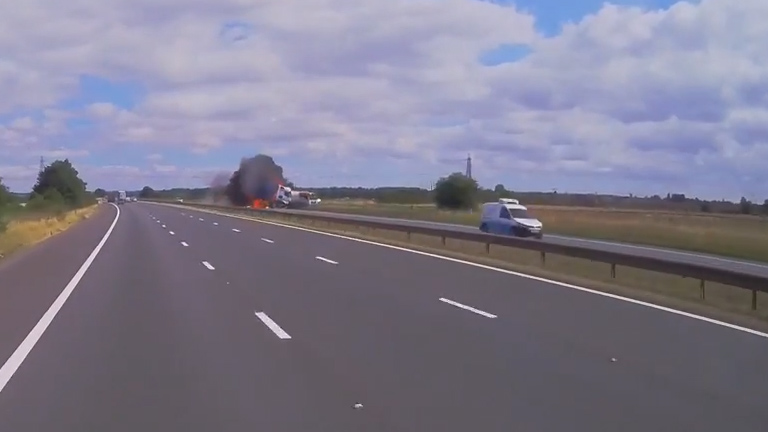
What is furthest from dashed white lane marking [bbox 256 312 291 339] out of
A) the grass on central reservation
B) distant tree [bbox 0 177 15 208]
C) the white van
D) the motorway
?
distant tree [bbox 0 177 15 208]

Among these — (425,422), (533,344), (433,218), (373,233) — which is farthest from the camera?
(433,218)

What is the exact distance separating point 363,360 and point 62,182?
135740 millimetres

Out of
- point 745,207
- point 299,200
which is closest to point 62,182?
point 299,200

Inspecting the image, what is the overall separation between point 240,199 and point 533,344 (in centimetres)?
10047

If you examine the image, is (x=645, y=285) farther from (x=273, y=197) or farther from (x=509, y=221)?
(x=273, y=197)

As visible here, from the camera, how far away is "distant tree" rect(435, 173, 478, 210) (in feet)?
322

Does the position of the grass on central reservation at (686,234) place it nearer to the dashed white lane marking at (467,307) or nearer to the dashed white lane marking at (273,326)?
the dashed white lane marking at (467,307)

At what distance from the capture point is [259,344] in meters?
12.7

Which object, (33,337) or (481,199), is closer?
(33,337)

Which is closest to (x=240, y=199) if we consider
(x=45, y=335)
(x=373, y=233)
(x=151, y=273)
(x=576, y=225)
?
(x=576, y=225)

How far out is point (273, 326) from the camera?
14453 millimetres

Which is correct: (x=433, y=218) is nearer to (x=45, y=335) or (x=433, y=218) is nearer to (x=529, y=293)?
(x=529, y=293)

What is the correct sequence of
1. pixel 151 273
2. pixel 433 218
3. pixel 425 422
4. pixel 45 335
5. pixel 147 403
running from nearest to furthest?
pixel 425 422
pixel 147 403
pixel 45 335
pixel 151 273
pixel 433 218

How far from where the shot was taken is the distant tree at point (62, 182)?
137125mm
